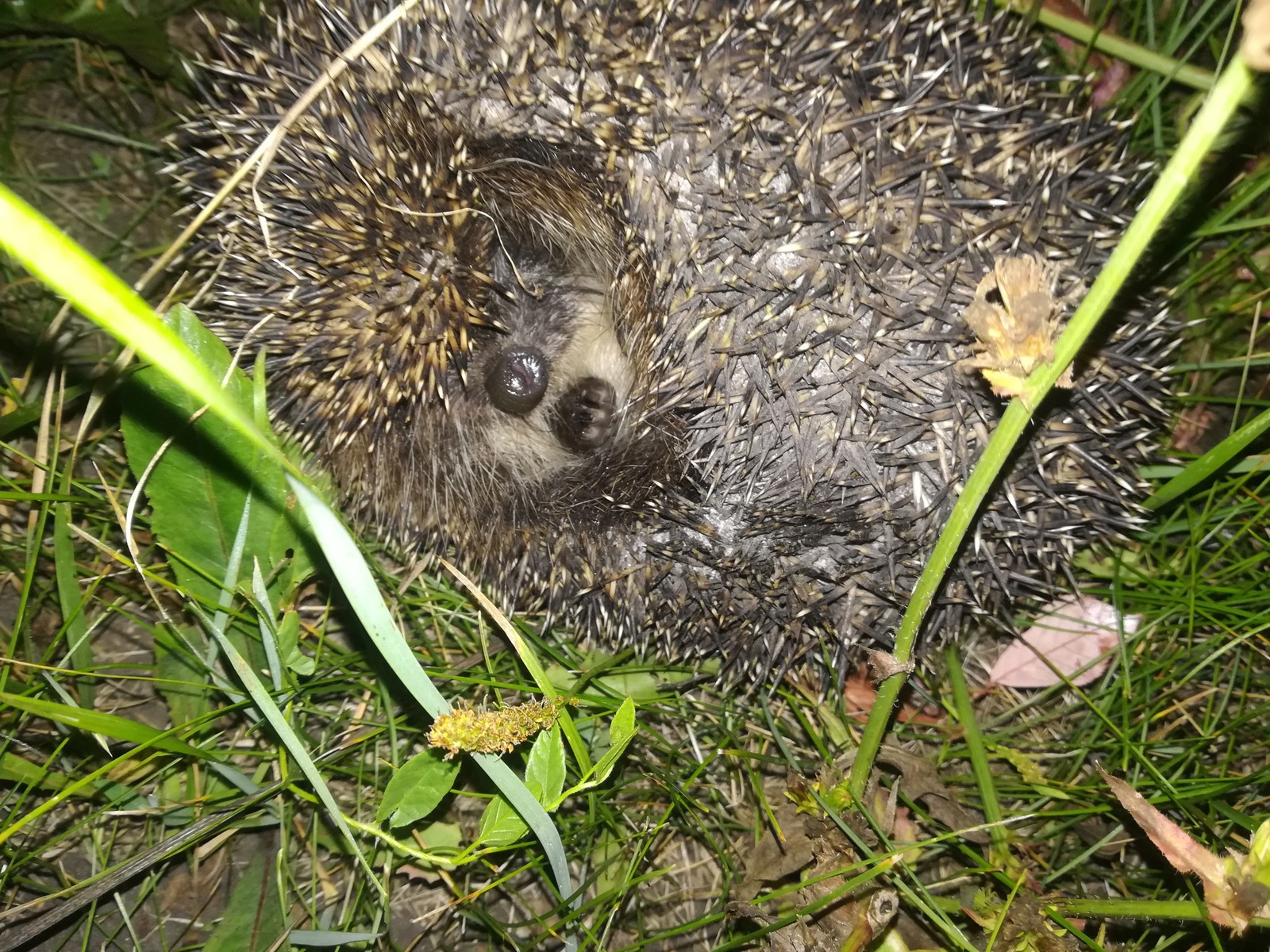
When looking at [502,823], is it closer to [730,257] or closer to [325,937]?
[325,937]

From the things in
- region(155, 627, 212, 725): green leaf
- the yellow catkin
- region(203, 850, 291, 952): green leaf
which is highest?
the yellow catkin

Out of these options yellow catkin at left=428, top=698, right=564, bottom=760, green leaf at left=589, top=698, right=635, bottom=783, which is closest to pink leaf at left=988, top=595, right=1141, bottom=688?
green leaf at left=589, top=698, right=635, bottom=783

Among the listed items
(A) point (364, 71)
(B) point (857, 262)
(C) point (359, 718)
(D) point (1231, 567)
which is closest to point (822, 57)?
(B) point (857, 262)

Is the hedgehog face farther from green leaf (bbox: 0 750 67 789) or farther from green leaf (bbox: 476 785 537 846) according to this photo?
green leaf (bbox: 0 750 67 789)

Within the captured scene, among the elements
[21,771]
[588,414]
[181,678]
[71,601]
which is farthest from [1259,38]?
[21,771]

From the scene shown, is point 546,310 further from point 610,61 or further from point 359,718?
point 359,718

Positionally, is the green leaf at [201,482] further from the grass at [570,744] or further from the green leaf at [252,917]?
the green leaf at [252,917]

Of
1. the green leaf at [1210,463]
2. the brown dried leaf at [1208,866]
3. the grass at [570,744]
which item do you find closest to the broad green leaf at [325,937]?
the grass at [570,744]
